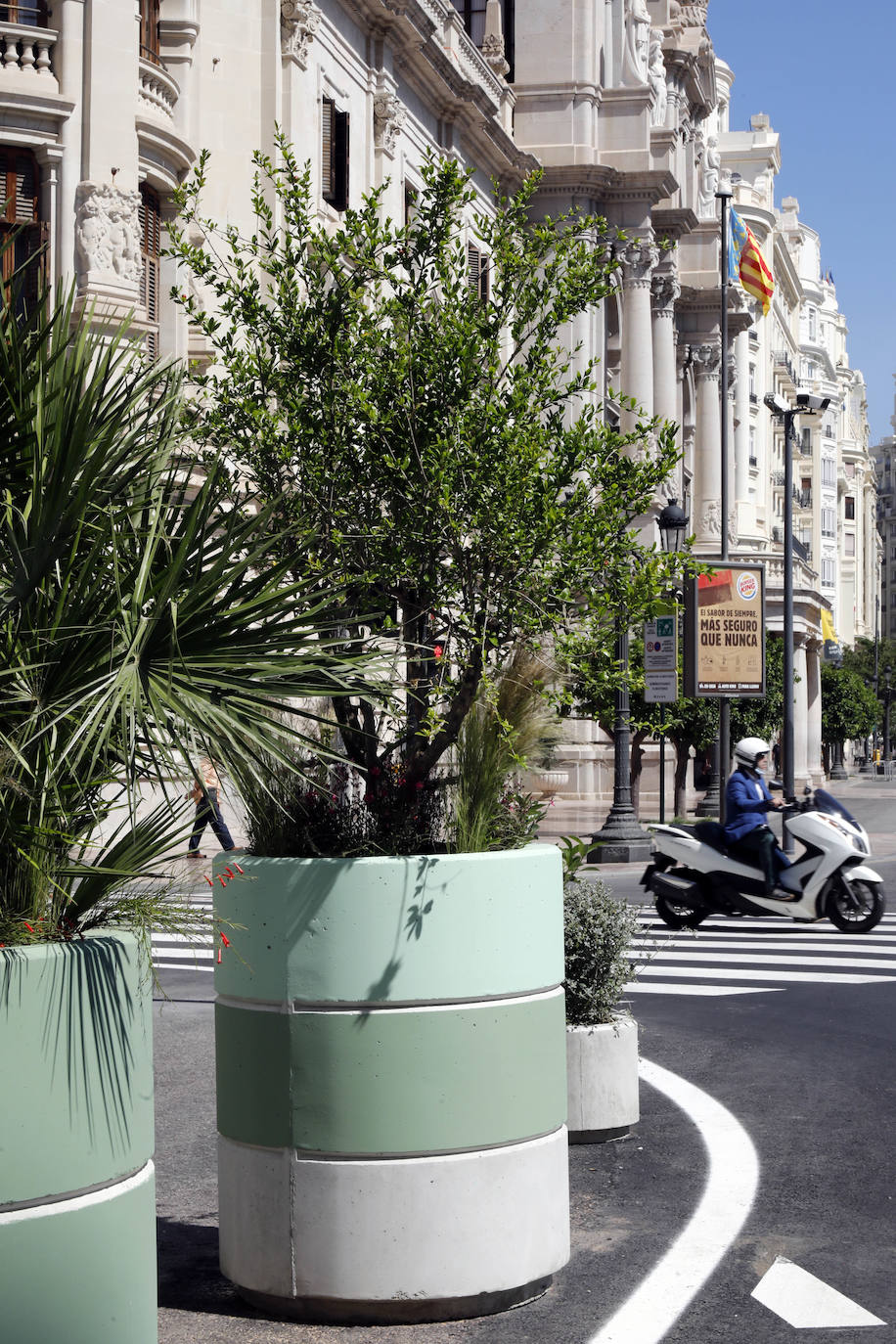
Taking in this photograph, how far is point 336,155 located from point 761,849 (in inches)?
822

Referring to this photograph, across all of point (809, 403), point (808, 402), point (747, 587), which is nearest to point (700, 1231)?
point (747, 587)

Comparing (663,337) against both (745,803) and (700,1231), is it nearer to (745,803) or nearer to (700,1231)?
(745,803)

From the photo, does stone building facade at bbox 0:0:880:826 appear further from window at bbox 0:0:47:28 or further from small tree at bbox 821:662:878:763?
small tree at bbox 821:662:878:763

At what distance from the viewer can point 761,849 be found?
1590cm

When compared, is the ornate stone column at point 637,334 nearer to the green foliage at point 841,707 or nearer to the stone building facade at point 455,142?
the stone building facade at point 455,142

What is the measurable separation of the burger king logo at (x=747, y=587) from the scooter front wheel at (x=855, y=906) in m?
8.03

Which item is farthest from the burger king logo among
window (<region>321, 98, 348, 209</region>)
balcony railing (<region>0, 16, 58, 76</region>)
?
window (<region>321, 98, 348, 209</region>)

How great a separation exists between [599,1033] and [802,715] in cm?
5814

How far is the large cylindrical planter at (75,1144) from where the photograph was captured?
3.85 m

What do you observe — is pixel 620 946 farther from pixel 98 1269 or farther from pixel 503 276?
pixel 98 1269

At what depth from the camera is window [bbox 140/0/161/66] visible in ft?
82.8

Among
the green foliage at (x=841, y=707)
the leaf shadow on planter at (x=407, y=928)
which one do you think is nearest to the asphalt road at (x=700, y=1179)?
the leaf shadow on planter at (x=407, y=928)

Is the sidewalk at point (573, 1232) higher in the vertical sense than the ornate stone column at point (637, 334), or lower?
lower

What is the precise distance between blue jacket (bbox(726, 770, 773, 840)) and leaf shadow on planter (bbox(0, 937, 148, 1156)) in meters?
12.1
